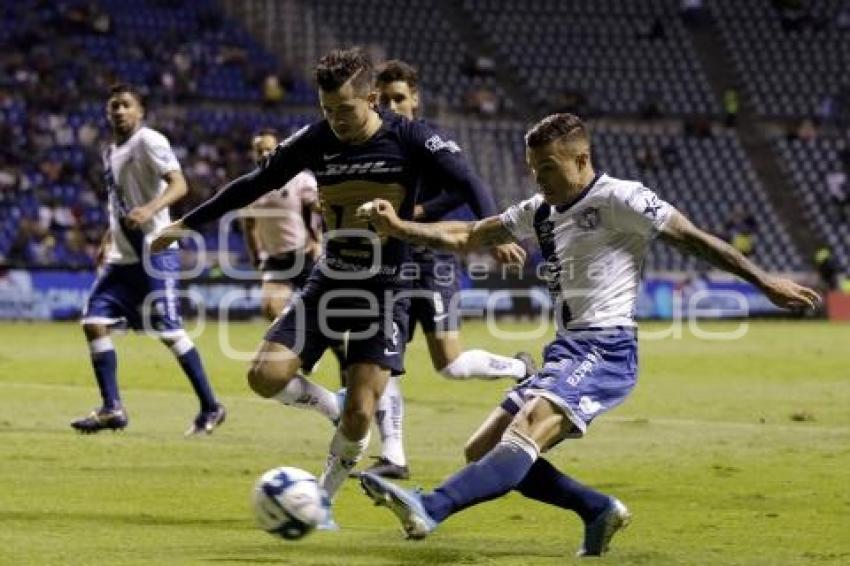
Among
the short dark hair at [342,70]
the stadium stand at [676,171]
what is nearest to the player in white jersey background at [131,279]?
the short dark hair at [342,70]

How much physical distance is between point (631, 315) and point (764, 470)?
387 centimetres

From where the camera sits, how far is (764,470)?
11.3 metres

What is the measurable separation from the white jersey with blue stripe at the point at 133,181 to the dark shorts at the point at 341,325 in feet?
15.5

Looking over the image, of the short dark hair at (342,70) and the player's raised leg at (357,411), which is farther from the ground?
the short dark hair at (342,70)

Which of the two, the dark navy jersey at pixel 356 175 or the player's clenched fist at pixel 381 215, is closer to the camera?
the player's clenched fist at pixel 381 215

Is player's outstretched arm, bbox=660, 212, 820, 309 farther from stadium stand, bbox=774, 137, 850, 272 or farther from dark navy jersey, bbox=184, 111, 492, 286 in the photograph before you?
stadium stand, bbox=774, 137, 850, 272

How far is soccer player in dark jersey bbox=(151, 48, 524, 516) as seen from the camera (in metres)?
8.60

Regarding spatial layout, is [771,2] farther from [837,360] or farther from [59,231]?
[837,360]

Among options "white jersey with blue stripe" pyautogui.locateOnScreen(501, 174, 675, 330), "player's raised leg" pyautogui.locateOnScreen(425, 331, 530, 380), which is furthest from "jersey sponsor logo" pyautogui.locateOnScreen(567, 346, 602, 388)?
"player's raised leg" pyautogui.locateOnScreen(425, 331, 530, 380)

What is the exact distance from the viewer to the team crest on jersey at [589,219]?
25.2 feet

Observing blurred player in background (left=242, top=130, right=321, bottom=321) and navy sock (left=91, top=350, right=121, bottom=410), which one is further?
blurred player in background (left=242, top=130, right=321, bottom=321)

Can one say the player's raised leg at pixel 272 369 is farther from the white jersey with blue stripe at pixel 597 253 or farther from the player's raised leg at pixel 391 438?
the player's raised leg at pixel 391 438

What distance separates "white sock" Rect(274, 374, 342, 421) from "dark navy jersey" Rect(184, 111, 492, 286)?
34.2 inches

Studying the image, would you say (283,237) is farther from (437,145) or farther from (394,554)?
(394,554)
